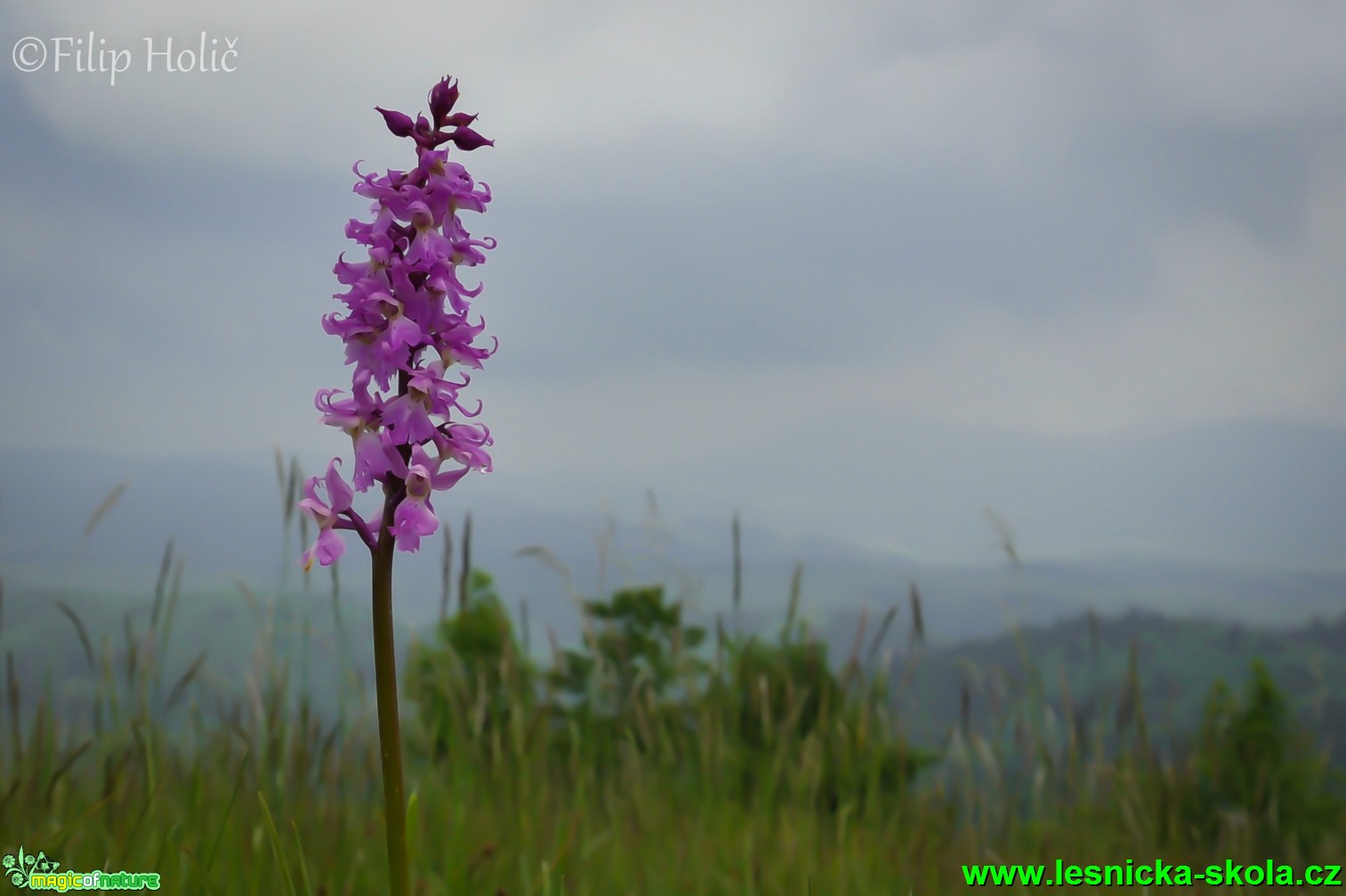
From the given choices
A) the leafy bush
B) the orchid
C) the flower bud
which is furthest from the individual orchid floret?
the leafy bush

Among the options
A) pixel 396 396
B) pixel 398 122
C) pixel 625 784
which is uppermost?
pixel 398 122

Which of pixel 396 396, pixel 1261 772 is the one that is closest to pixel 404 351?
pixel 396 396

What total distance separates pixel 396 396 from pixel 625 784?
2.95 meters

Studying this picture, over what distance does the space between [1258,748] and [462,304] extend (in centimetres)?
482

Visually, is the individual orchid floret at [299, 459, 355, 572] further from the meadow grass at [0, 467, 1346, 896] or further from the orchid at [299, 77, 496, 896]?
the meadow grass at [0, 467, 1346, 896]

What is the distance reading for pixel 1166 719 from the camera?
5.70 metres

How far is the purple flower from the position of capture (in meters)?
2.56

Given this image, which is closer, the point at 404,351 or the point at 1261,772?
the point at 404,351

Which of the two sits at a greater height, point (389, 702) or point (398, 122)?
point (398, 122)

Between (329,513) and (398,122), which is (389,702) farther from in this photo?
(398,122)

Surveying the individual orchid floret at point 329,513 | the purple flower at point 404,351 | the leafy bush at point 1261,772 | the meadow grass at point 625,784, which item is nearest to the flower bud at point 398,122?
the purple flower at point 404,351

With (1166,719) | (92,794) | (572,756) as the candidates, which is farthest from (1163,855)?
(92,794)

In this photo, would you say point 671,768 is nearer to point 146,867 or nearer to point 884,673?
point 884,673

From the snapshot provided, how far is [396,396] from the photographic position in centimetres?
260
